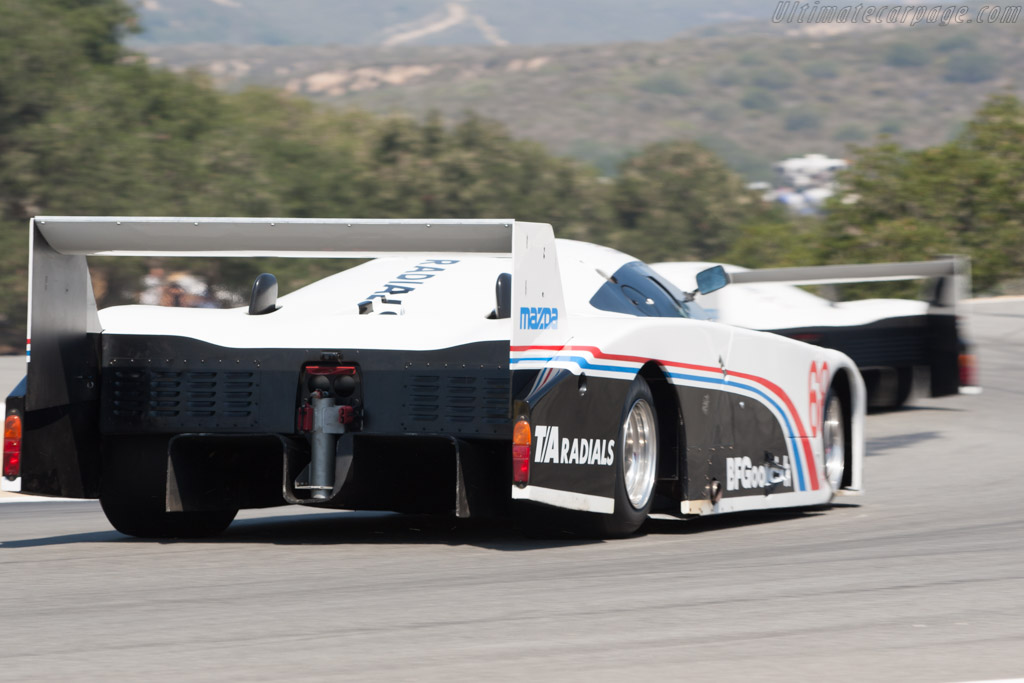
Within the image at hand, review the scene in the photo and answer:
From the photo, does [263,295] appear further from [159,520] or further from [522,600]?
[522,600]

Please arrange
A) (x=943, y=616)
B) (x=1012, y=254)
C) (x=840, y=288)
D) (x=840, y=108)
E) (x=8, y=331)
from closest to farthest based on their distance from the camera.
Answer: (x=943, y=616) < (x=840, y=288) < (x=8, y=331) < (x=1012, y=254) < (x=840, y=108)

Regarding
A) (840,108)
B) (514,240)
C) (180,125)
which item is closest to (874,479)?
(514,240)

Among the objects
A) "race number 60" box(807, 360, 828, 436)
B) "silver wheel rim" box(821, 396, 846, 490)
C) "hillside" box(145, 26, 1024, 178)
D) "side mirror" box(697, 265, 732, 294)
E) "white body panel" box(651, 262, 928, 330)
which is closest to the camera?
"race number 60" box(807, 360, 828, 436)

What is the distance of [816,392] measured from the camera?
26.8ft

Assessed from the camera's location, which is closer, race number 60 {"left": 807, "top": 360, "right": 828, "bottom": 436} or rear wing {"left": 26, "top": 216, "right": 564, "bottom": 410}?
rear wing {"left": 26, "top": 216, "right": 564, "bottom": 410}

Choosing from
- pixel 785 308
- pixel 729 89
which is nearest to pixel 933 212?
pixel 785 308

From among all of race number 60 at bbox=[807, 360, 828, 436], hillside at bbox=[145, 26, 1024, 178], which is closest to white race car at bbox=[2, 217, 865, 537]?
race number 60 at bbox=[807, 360, 828, 436]

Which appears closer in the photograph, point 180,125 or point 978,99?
point 180,125

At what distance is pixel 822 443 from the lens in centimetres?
826

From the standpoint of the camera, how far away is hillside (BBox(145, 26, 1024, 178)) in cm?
15075

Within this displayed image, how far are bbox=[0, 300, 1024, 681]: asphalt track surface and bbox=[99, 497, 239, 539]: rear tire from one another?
0.11 metres

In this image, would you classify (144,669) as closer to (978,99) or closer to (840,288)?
(840,288)

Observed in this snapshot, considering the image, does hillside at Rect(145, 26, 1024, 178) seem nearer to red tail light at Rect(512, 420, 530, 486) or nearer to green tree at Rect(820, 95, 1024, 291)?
green tree at Rect(820, 95, 1024, 291)

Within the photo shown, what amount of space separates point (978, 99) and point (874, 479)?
163 metres
